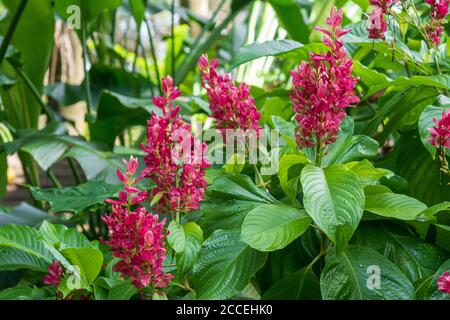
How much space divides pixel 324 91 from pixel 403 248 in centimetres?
29

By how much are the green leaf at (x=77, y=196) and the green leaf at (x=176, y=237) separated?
330mm

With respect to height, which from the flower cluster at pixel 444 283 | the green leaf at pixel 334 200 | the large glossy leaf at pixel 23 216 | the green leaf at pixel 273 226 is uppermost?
the green leaf at pixel 334 200

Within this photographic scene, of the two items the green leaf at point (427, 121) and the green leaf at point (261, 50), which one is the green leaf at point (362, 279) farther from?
the green leaf at point (261, 50)

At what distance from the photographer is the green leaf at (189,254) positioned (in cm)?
81

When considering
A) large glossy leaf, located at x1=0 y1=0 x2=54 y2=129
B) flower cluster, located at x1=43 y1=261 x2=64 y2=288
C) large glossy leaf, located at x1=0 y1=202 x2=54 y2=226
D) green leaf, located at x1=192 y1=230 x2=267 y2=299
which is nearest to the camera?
green leaf, located at x1=192 y1=230 x2=267 y2=299

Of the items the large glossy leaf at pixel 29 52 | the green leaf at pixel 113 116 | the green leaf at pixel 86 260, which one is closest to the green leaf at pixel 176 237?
the green leaf at pixel 86 260

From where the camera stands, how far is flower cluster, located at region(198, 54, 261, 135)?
899 millimetres

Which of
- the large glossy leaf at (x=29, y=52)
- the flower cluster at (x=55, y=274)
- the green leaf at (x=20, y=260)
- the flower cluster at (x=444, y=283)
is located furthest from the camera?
the large glossy leaf at (x=29, y=52)

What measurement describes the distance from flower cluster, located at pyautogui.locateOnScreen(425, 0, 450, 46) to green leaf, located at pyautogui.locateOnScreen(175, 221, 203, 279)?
522 millimetres

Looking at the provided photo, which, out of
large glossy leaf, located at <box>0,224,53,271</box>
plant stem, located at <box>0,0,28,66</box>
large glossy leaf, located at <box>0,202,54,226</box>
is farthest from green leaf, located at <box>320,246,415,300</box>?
plant stem, located at <box>0,0,28,66</box>

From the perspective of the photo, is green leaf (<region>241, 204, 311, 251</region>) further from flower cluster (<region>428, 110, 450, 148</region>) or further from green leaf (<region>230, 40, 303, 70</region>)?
green leaf (<region>230, 40, 303, 70</region>)

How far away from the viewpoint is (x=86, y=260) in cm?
92

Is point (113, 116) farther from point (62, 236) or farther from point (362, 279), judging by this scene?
point (362, 279)

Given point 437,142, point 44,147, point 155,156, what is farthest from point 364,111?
point 44,147
